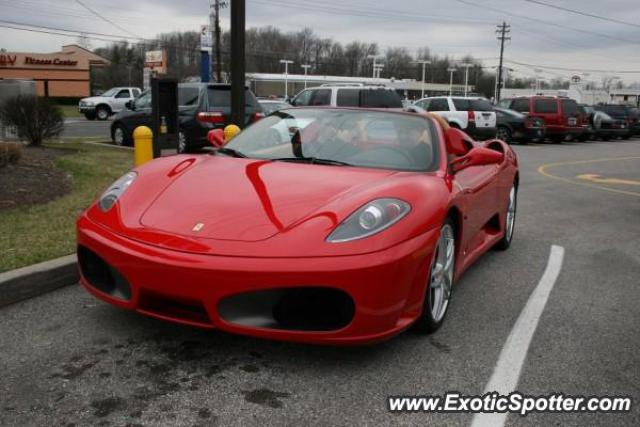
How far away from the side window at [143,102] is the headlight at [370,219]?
12293 millimetres

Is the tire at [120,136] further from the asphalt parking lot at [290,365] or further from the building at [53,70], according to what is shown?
the building at [53,70]

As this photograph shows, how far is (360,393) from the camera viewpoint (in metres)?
2.92

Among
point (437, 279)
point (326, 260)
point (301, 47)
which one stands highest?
point (301, 47)

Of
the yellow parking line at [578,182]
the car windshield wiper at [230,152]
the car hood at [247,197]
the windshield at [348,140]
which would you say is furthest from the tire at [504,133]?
the car hood at [247,197]

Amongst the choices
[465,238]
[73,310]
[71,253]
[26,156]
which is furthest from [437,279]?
[26,156]

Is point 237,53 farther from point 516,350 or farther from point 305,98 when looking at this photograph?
point 305,98

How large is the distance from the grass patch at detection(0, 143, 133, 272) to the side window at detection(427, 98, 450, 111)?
1482cm

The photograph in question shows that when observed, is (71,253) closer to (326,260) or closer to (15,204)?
(15,204)

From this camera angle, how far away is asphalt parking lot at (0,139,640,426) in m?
2.71

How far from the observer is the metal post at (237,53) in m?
7.99

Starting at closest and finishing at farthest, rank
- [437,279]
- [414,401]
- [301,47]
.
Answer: [414,401]
[437,279]
[301,47]

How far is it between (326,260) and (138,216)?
1.15 meters

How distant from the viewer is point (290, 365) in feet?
10.5

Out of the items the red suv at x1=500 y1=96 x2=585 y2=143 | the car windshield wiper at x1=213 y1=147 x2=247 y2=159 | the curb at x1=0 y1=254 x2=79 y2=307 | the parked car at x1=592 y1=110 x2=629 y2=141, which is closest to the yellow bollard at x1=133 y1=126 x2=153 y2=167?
the curb at x1=0 y1=254 x2=79 y2=307
